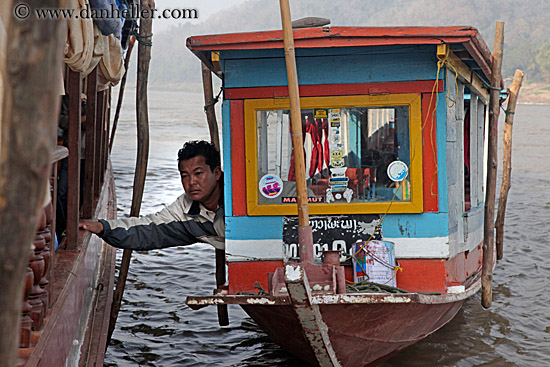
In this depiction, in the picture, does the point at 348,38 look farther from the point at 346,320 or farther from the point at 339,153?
the point at 346,320

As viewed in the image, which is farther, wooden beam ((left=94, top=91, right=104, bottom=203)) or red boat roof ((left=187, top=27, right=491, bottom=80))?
wooden beam ((left=94, top=91, right=104, bottom=203))

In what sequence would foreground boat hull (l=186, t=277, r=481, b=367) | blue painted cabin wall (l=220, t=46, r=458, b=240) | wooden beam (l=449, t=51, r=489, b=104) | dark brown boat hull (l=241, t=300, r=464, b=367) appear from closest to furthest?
foreground boat hull (l=186, t=277, r=481, b=367), dark brown boat hull (l=241, t=300, r=464, b=367), blue painted cabin wall (l=220, t=46, r=458, b=240), wooden beam (l=449, t=51, r=489, b=104)

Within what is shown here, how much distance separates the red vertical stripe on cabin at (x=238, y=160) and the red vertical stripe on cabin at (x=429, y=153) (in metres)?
1.25

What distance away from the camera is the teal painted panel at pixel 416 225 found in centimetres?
421

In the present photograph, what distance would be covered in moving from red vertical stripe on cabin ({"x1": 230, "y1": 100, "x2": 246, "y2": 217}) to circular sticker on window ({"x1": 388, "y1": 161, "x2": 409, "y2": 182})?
1022 mm

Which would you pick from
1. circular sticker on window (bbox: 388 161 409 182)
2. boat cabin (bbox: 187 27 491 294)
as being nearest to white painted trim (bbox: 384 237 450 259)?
boat cabin (bbox: 187 27 491 294)

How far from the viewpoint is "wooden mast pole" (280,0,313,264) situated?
333cm

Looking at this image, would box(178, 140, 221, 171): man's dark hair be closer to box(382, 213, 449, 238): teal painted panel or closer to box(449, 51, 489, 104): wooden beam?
box(382, 213, 449, 238): teal painted panel

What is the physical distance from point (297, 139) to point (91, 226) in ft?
5.20

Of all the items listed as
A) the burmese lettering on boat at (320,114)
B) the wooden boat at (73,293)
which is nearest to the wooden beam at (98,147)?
the wooden boat at (73,293)

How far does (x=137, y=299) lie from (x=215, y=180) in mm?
2853

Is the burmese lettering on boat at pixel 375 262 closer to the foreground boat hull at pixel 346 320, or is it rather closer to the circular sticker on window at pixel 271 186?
the foreground boat hull at pixel 346 320

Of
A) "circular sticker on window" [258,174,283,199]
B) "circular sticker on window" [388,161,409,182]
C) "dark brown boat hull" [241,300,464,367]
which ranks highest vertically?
"circular sticker on window" [388,161,409,182]

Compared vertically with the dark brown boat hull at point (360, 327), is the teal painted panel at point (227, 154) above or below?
above
